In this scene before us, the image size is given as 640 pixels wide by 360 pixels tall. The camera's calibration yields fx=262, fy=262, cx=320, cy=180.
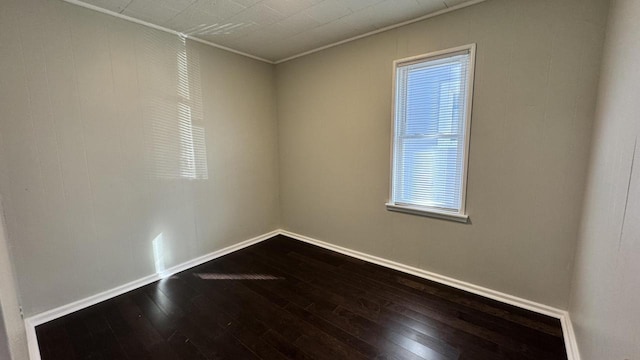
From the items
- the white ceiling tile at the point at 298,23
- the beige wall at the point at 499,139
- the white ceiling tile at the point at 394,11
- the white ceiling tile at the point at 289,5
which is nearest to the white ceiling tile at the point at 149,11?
the white ceiling tile at the point at 289,5

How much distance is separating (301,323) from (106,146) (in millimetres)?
2224

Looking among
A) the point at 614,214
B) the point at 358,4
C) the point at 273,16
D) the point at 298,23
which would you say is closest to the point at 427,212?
the point at 614,214

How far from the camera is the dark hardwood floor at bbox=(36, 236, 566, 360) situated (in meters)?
1.72

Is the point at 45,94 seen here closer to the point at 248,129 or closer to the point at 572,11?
the point at 248,129

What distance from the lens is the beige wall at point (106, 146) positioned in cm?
192

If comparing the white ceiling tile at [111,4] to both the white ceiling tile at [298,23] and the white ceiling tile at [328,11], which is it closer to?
the white ceiling tile at [298,23]

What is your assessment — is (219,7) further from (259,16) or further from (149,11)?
(149,11)

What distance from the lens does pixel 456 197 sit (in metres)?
2.42

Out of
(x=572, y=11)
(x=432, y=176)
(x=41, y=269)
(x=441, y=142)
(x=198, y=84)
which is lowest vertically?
(x=41, y=269)

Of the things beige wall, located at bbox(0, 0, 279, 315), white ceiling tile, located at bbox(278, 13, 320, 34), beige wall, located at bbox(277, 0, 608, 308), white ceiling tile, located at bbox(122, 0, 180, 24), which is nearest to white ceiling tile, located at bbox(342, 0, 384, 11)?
white ceiling tile, located at bbox(278, 13, 320, 34)

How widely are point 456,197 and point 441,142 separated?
53cm

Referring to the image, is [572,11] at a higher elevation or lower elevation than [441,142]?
higher

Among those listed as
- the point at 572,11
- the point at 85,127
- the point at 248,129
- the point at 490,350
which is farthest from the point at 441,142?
the point at 85,127

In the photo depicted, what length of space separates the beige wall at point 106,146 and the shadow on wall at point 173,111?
0.4 inches
